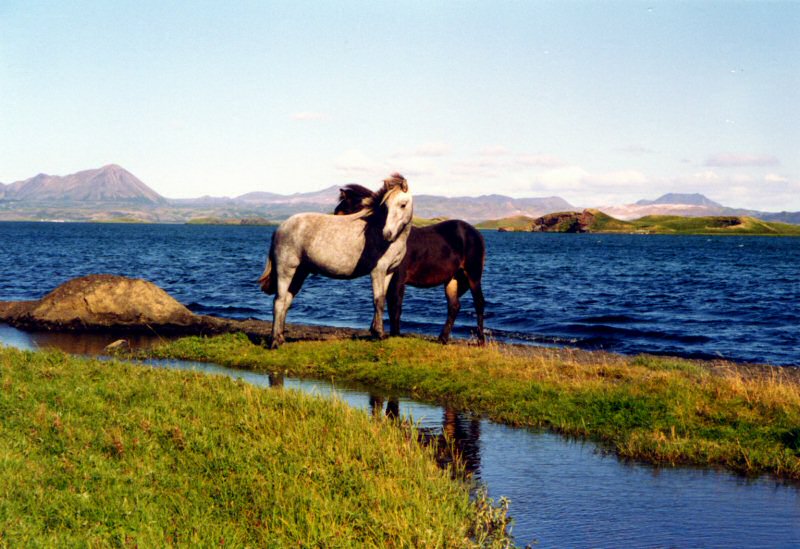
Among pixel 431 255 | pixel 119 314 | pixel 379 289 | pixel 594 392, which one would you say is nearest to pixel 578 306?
pixel 431 255

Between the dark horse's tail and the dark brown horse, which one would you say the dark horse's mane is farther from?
the dark horse's tail

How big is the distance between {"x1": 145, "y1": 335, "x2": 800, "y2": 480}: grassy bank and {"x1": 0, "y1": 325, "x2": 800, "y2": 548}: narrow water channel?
667mm

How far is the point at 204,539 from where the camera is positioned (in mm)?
6789

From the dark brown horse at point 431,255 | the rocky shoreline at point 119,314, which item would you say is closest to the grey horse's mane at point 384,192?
the dark brown horse at point 431,255

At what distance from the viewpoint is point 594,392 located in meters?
13.8

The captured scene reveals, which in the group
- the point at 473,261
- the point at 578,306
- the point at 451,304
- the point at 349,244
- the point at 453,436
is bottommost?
the point at 578,306

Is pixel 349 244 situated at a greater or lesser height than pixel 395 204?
lesser

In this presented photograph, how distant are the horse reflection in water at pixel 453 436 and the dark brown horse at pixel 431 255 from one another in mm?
4758

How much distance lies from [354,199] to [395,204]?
1.99m

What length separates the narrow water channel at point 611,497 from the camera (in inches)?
307

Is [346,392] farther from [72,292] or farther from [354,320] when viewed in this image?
[354,320]

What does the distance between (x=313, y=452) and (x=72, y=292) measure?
19736 mm

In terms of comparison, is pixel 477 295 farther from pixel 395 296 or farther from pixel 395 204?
pixel 395 204

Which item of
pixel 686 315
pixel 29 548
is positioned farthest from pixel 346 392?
pixel 686 315
